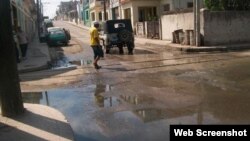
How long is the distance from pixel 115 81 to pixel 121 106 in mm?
3598

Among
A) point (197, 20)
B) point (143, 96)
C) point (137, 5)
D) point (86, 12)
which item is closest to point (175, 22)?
point (197, 20)

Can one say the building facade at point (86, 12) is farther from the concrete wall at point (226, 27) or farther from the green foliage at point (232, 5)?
the concrete wall at point (226, 27)

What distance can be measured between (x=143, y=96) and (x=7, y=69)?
360 centimetres

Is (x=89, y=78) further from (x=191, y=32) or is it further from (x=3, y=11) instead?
(x=191, y=32)

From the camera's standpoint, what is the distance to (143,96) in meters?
9.65

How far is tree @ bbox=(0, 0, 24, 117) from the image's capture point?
23.9 ft

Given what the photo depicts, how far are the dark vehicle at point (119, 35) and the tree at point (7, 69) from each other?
572 inches

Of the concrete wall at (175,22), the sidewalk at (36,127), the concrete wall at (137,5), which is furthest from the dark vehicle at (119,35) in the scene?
the concrete wall at (137,5)

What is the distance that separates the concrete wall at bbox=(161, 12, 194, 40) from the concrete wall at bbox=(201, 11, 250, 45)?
2.14 metres

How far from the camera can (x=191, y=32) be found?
22.5 m

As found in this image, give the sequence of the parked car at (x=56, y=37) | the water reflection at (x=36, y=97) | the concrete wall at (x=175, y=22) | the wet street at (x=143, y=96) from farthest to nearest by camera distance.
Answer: the parked car at (x=56, y=37), the concrete wall at (x=175, y=22), the water reflection at (x=36, y=97), the wet street at (x=143, y=96)

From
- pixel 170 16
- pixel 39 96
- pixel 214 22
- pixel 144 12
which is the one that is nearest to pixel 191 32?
pixel 214 22

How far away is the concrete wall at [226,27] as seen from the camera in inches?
857

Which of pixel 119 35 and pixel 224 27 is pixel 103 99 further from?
pixel 224 27
